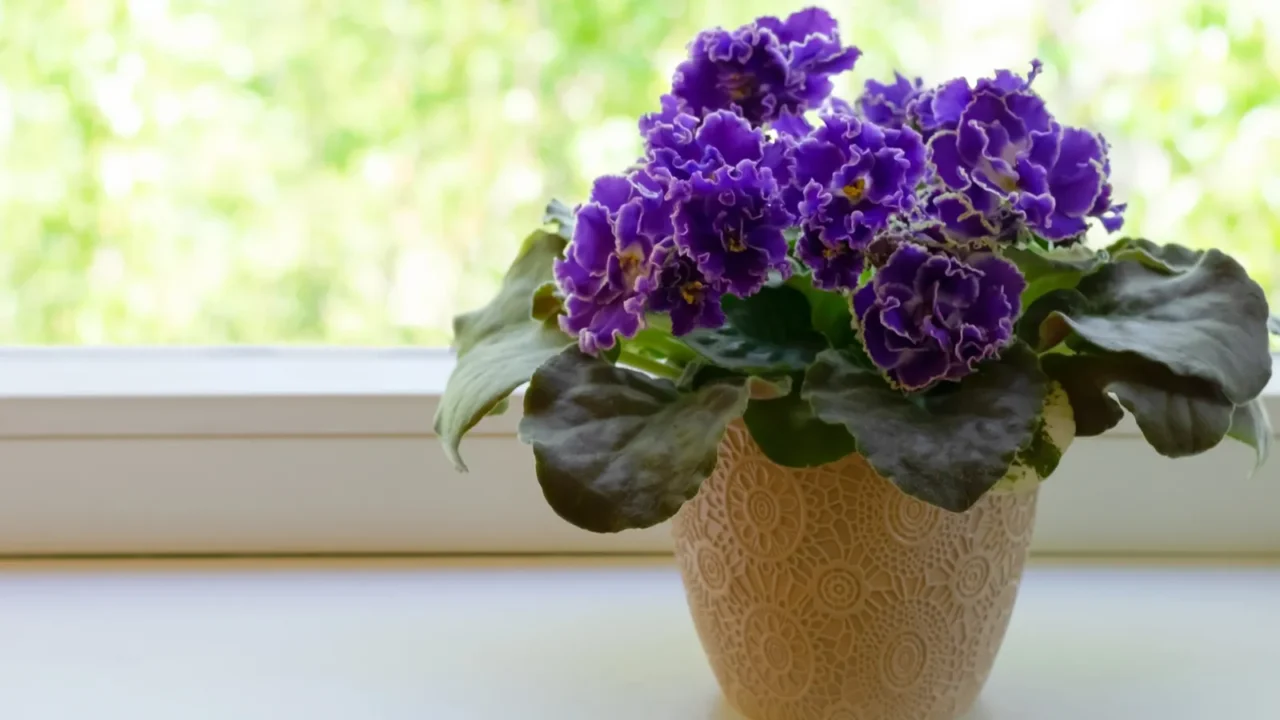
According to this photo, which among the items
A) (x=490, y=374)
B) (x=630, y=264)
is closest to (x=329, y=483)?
(x=490, y=374)

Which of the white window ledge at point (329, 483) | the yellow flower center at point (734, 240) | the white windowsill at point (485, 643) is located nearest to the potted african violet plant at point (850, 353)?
the yellow flower center at point (734, 240)

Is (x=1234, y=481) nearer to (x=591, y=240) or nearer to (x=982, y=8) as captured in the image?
(x=982, y=8)

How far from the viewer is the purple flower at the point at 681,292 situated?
567 millimetres

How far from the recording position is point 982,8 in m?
1.09

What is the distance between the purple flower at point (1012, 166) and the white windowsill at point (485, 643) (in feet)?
1.22

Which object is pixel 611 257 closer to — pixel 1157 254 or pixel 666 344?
pixel 666 344

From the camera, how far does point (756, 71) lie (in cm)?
67

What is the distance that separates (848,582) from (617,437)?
6.7 inches

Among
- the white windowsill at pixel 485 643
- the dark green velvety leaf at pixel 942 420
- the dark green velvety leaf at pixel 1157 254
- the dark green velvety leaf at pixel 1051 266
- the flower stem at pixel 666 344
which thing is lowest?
the white windowsill at pixel 485 643

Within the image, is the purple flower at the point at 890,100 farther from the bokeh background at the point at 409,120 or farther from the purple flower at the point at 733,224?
the bokeh background at the point at 409,120

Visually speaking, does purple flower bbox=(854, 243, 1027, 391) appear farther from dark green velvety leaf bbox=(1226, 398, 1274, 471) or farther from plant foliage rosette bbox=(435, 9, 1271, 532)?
dark green velvety leaf bbox=(1226, 398, 1274, 471)

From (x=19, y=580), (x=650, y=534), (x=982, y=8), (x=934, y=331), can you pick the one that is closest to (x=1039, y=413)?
(x=934, y=331)

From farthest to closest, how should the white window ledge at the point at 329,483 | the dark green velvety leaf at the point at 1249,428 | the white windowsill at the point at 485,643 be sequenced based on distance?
1. the white window ledge at the point at 329,483
2. the white windowsill at the point at 485,643
3. the dark green velvety leaf at the point at 1249,428

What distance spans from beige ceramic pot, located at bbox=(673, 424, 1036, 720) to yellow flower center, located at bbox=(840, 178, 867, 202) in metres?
0.15
